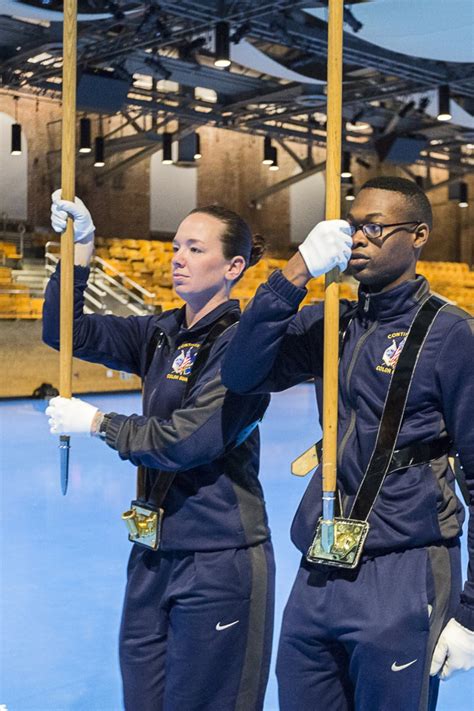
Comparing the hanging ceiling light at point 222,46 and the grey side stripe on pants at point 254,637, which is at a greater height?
the hanging ceiling light at point 222,46

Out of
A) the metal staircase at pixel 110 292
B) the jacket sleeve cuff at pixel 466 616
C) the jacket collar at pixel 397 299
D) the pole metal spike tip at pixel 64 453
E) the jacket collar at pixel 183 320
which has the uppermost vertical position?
the metal staircase at pixel 110 292

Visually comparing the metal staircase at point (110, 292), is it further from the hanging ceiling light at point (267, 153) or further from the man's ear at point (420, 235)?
the man's ear at point (420, 235)

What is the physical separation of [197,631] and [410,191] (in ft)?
3.91

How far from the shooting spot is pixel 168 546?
2373mm

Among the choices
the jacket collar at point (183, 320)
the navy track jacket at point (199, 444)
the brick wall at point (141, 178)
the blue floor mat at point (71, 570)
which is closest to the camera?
the navy track jacket at point (199, 444)

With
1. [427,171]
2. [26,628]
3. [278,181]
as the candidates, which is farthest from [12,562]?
[427,171]

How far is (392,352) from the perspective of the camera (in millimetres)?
2078

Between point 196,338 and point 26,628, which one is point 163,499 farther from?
point 26,628

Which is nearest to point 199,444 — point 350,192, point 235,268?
point 235,268

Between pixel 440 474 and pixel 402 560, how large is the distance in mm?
205

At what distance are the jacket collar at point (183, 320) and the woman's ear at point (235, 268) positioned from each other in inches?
2.7

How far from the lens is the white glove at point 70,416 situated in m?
2.40

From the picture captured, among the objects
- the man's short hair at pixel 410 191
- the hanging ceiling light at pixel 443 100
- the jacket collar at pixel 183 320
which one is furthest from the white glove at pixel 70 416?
the hanging ceiling light at pixel 443 100

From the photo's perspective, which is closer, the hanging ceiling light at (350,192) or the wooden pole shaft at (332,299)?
the wooden pole shaft at (332,299)
